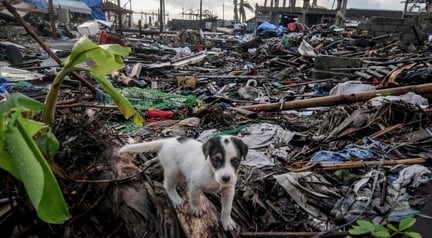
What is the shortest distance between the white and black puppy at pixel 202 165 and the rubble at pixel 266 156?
0.51ft

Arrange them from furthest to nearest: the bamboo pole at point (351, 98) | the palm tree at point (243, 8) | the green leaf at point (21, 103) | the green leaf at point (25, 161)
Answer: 1. the palm tree at point (243, 8)
2. the bamboo pole at point (351, 98)
3. the green leaf at point (21, 103)
4. the green leaf at point (25, 161)

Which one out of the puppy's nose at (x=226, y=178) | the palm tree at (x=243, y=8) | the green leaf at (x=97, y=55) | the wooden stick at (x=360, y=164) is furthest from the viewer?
the palm tree at (x=243, y=8)

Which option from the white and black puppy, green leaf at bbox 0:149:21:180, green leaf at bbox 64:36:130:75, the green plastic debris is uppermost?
green leaf at bbox 64:36:130:75

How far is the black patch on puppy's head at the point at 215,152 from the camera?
2.92m

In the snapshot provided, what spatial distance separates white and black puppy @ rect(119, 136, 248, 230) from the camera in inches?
115

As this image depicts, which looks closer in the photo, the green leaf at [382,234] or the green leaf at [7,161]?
the green leaf at [7,161]

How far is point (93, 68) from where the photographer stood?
9.06 ft

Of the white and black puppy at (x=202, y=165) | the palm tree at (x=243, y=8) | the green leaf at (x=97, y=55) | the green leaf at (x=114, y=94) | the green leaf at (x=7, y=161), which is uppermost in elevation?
the palm tree at (x=243, y=8)

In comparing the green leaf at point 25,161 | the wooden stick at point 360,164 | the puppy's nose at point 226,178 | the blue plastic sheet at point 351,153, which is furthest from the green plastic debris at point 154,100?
the green leaf at point 25,161

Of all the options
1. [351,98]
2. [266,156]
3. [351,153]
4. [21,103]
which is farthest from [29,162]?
[351,98]

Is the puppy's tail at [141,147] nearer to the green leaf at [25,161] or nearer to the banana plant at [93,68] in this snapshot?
the banana plant at [93,68]

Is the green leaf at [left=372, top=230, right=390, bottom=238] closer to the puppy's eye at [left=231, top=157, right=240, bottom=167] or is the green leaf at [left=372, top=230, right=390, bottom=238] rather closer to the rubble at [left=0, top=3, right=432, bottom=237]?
the rubble at [left=0, top=3, right=432, bottom=237]

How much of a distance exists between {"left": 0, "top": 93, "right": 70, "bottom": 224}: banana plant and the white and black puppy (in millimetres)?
1226

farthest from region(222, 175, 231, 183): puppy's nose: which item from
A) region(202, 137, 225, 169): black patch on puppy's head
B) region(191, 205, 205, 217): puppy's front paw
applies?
region(191, 205, 205, 217): puppy's front paw
